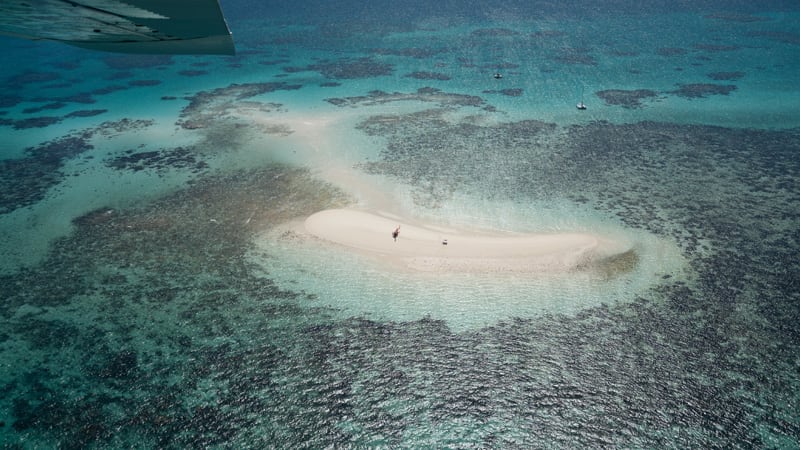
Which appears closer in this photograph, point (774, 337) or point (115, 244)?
point (774, 337)

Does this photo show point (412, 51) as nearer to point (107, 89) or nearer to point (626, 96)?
point (626, 96)

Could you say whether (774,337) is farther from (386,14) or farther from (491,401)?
(386,14)

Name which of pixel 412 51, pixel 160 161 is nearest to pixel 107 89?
pixel 160 161

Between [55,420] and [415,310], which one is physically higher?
[415,310]

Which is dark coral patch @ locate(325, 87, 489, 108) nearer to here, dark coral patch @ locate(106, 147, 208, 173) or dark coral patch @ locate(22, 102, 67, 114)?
dark coral patch @ locate(106, 147, 208, 173)

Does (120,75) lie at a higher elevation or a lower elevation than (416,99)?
Answer: higher

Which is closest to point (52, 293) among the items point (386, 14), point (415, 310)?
point (415, 310)
